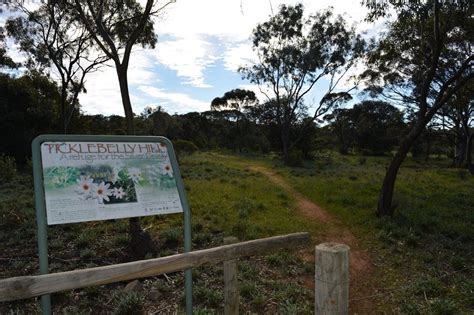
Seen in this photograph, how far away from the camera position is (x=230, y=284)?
13.1 feet

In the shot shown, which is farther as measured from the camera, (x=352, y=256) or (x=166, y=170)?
(x=352, y=256)

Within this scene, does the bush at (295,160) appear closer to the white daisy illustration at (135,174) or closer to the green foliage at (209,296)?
the green foliage at (209,296)

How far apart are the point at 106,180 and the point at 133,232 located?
412 cm

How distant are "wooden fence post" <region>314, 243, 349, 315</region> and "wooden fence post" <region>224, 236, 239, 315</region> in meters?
1.34

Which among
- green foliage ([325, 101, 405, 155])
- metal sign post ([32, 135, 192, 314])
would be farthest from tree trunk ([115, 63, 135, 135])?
green foliage ([325, 101, 405, 155])

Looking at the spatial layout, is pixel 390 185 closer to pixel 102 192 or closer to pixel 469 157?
pixel 102 192

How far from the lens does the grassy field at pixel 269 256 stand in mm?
5633

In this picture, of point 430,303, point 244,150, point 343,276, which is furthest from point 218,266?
point 244,150

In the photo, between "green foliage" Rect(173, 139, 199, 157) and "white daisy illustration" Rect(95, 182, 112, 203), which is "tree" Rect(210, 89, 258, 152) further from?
"white daisy illustration" Rect(95, 182, 112, 203)

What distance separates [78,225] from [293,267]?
5.77m

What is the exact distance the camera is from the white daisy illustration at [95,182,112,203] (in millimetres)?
3386

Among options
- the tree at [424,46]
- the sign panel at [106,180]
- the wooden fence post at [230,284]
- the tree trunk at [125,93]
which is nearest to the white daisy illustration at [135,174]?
the sign panel at [106,180]

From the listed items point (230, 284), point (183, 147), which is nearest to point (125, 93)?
point (230, 284)

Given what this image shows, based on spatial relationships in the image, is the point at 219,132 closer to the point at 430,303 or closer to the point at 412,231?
the point at 412,231
